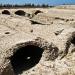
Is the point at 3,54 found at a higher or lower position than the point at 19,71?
higher

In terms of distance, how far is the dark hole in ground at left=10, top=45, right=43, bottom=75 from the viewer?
13.8 metres

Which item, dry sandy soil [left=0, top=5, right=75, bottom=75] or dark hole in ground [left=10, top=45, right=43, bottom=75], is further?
dark hole in ground [left=10, top=45, right=43, bottom=75]

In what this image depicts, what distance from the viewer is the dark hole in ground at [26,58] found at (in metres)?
13.8

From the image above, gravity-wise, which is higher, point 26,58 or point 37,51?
point 37,51

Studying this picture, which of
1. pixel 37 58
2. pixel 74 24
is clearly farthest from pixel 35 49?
pixel 74 24

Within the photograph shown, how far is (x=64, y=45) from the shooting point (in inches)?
610

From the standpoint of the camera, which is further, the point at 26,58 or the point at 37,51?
the point at 26,58

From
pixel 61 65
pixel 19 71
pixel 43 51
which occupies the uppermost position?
pixel 61 65

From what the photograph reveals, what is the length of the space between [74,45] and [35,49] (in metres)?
3.31

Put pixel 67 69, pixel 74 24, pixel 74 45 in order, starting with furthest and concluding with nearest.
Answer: pixel 74 24 < pixel 74 45 < pixel 67 69

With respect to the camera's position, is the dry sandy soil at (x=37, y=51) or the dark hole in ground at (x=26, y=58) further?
the dark hole in ground at (x=26, y=58)

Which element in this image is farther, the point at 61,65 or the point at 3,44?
the point at 3,44

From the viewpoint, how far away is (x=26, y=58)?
1531cm

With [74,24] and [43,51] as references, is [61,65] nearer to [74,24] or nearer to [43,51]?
[43,51]
